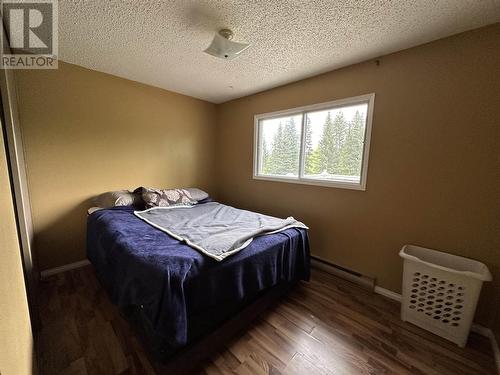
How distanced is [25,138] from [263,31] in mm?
2450

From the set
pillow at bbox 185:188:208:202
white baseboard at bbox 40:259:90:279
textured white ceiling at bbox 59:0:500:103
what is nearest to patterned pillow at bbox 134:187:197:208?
pillow at bbox 185:188:208:202

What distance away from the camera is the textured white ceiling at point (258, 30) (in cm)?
135

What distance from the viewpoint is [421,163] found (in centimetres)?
177

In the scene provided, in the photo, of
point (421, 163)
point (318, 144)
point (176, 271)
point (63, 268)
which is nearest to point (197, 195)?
point (63, 268)

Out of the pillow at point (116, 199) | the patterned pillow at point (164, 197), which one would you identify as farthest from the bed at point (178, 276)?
the patterned pillow at point (164, 197)

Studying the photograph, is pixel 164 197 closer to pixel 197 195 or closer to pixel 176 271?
pixel 197 195

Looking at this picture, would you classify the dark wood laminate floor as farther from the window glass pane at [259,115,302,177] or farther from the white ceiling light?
the white ceiling light

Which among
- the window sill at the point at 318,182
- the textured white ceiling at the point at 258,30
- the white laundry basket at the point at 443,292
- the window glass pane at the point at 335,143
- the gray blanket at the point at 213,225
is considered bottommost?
the white laundry basket at the point at 443,292

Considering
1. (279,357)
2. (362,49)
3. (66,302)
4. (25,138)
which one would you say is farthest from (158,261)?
(362,49)

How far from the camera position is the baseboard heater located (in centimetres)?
208

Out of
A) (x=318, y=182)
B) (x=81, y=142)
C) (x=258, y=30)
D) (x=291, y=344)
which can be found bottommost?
(x=291, y=344)

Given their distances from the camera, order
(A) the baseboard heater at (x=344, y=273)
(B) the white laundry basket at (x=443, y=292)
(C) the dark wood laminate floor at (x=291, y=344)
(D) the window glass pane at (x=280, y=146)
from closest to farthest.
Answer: (C) the dark wood laminate floor at (x=291, y=344)
(B) the white laundry basket at (x=443, y=292)
(A) the baseboard heater at (x=344, y=273)
(D) the window glass pane at (x=280, y=146)

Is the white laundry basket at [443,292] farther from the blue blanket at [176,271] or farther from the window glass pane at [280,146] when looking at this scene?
the window glass pane at [280,146]

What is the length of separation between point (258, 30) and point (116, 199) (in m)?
2.27
